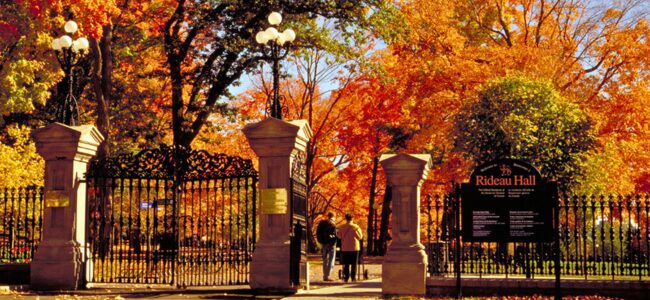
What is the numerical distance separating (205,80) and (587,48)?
1574 cm

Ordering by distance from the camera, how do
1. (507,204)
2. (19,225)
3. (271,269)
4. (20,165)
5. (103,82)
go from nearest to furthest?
1. (507,204)
2. (271,269)
3. (19,225)
4. (20,165)
5. (103,82)

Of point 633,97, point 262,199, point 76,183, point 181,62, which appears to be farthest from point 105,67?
point 633,97

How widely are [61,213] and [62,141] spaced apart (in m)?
1.51

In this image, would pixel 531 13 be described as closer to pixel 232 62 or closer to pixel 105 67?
pixel 232 62

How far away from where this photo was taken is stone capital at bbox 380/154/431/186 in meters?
15.9

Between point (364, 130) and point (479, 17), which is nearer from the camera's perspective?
point (479, 17)

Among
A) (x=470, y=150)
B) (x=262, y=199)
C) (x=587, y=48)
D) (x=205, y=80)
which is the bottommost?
(x=262, y=199)

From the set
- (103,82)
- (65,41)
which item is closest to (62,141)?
(65,41)

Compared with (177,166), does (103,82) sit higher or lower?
higher

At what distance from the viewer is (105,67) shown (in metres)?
28.6

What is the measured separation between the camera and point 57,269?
17750 millimetres

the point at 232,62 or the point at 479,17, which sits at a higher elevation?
the point at 479,17

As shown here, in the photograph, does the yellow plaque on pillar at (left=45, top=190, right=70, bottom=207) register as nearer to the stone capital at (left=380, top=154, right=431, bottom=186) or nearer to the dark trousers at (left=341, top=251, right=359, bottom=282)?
the dark trousers at (left=341, top=251, right=359, bottom=282)

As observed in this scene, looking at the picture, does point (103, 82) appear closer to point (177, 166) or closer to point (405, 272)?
point (177, 166)
